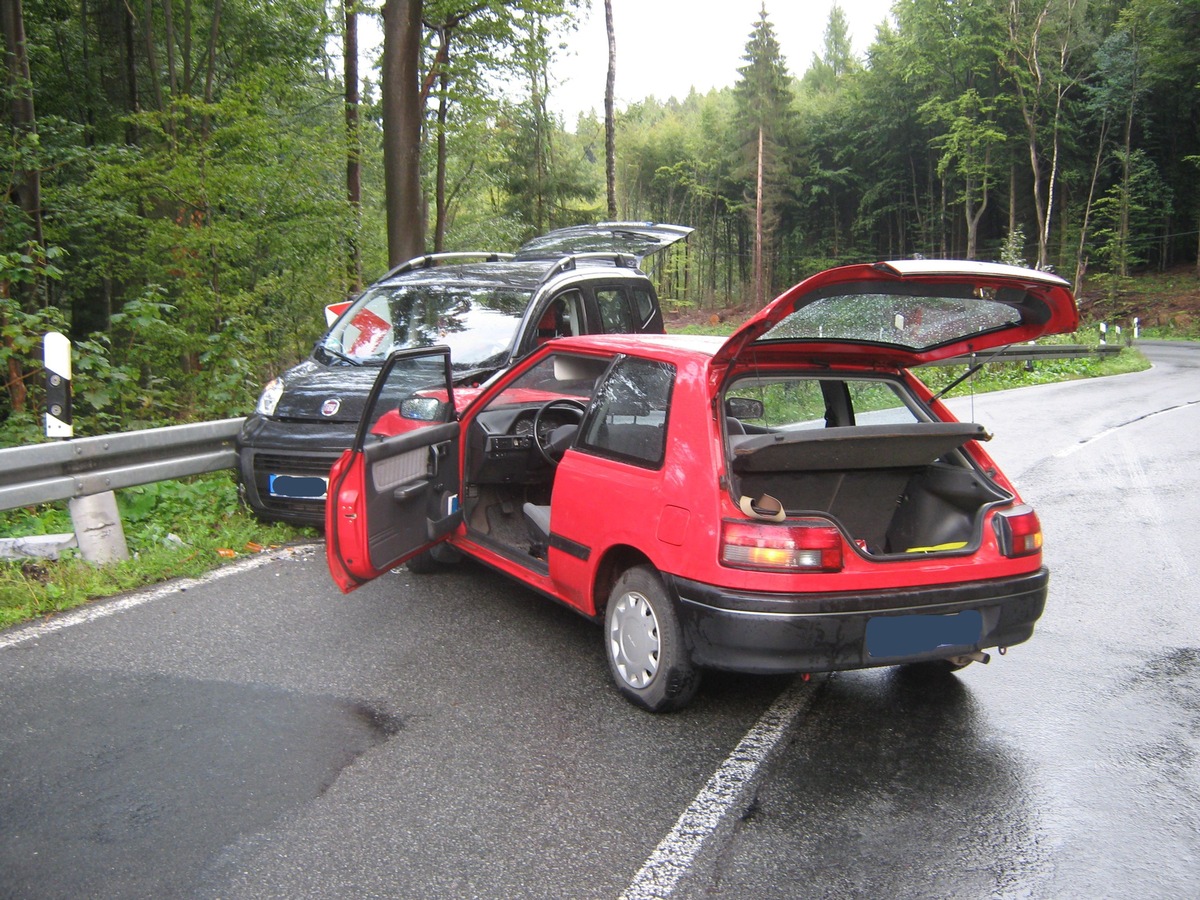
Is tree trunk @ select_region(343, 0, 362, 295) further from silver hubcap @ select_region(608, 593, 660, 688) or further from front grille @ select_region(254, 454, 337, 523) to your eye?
silver hubcap @ select_region(608, 593, 660, 688)

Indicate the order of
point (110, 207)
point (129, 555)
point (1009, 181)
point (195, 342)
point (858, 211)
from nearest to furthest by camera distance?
1. point (129, 555)
2. point (195, 342)
3. point (110, 207)
4. point (1009, 181)
5. point (858, 211)

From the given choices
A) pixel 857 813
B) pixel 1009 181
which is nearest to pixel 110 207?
pixel 857 813

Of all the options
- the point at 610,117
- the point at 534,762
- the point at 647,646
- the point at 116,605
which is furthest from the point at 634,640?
the point at 610,117

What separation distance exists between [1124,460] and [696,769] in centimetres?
877

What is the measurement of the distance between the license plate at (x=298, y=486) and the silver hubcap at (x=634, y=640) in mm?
2966

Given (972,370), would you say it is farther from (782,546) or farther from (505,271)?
(505,271)

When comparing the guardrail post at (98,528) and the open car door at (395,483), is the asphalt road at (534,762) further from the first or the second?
the guardrail post at (98,528)

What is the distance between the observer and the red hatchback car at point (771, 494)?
3.42 meters

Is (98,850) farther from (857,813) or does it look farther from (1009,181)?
(1009,181)

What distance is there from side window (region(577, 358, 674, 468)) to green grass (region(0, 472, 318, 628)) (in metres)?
2.95

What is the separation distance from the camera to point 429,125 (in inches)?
811

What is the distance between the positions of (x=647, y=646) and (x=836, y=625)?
803mm

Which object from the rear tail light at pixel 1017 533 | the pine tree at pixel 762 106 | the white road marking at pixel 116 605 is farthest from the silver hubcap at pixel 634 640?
the pine tree at pixel 762 106

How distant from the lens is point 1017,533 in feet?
12.3
